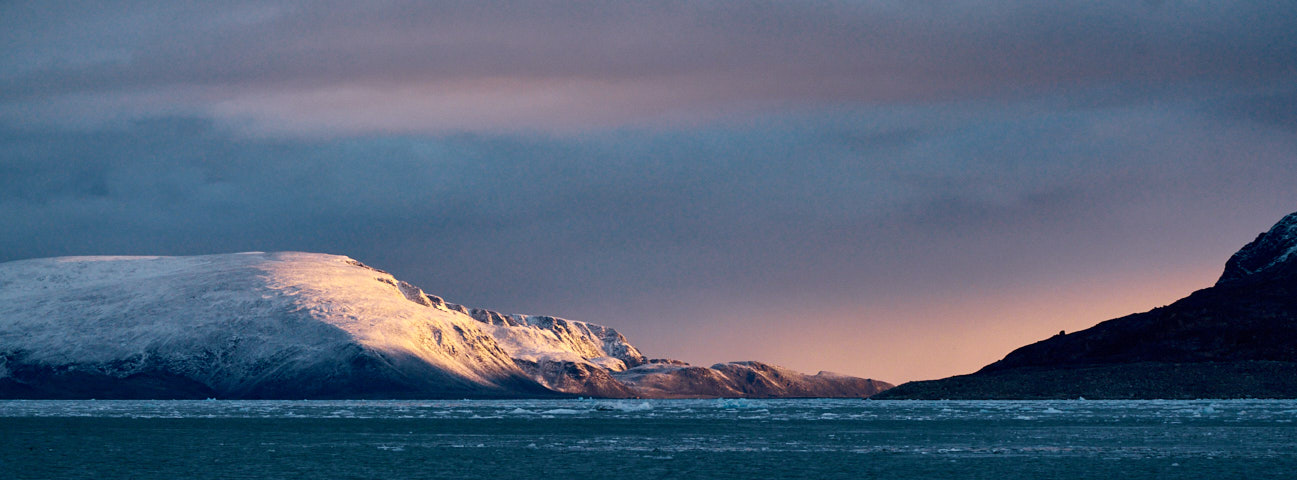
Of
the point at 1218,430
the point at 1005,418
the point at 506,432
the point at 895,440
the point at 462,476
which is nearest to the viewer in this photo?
the point at 462,476

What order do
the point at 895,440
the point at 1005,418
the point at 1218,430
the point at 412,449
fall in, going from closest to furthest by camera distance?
the point at 412,449, the point at 895,440, the point at 1218,430, the point at 1005,418

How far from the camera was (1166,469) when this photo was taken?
7600 cm

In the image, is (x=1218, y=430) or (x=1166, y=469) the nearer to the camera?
(x=1166, y=469)

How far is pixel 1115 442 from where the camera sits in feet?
339

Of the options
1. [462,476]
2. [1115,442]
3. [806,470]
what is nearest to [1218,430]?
[1115,442]

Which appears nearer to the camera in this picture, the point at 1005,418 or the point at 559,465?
the point at 559,465

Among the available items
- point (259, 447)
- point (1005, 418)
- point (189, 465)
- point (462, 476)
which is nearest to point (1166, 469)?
point (462, 476)

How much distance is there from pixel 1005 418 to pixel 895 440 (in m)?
56.7

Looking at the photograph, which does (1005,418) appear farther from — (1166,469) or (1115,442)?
(1166,469)

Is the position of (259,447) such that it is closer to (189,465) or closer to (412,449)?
(412,449)

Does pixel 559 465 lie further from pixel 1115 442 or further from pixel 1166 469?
pixel 1115 442

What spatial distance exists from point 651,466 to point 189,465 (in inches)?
1177

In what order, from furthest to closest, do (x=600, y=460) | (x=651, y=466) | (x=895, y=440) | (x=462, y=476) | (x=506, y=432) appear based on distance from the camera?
(x=506, y=432), (x=895, y=440), (x=600, y=460), (x=651, y=466), (x=462, y=476)

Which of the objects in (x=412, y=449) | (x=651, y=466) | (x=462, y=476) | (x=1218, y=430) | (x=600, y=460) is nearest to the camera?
(x=462, y=476)
